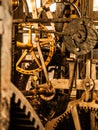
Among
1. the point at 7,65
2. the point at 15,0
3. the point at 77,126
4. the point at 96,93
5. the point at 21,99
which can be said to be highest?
the point at 15,0

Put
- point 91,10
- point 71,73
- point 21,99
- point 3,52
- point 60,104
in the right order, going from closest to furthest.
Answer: point 3,52, point 21,99, point 71,73, point 60,104, point 91,10

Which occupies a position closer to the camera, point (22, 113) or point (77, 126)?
point (22, 113)

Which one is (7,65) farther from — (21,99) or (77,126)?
(77,126)

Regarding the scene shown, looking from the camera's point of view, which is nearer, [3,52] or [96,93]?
[3,52]

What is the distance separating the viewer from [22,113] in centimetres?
460

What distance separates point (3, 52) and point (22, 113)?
4.78ft

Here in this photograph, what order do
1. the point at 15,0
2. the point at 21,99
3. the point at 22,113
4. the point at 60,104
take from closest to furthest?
1. the point at 21,99
2. the point at 22,113
3. the point at 15,0
4. the point at 60,104

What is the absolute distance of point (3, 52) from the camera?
333cm

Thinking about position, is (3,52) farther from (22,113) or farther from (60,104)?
(60,104)

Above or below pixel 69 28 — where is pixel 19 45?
below

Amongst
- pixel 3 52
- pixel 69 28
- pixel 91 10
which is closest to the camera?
pixel 3 52

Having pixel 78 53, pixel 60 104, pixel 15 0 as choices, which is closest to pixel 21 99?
pixel 78 53

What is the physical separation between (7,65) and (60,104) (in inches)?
143

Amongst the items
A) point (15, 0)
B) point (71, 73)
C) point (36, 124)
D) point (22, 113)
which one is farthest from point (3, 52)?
point (71, 73)
